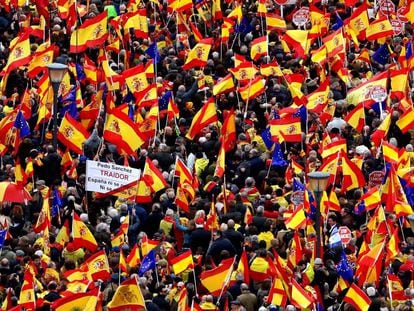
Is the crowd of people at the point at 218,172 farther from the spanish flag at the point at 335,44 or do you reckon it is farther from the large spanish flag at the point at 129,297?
the large spanish flag at the point at 129,297

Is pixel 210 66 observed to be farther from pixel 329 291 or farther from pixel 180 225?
pixel 329 291

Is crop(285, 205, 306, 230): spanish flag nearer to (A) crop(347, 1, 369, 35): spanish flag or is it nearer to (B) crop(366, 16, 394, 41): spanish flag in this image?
(B) crop(366, 16, 394, 41): spanish flag

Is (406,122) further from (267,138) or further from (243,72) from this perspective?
(243,72)

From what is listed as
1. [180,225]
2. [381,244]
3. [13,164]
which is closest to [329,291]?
[381,244]

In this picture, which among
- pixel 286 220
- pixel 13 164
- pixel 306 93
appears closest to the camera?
pixel 286 220

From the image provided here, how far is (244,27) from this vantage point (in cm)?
4947

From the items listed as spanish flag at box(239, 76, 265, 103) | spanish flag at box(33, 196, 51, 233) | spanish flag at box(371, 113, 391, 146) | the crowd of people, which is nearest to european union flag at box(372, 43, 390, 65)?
the crowd of people

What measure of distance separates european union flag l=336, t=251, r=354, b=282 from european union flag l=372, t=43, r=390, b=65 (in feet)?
36.5

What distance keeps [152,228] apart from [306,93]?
7.01 meters

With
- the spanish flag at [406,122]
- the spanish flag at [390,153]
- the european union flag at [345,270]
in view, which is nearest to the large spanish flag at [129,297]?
the european union flag at [345,270]

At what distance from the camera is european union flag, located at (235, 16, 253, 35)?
1944 inches

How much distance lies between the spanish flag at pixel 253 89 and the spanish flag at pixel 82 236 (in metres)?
7.16

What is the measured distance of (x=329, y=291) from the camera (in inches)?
1451

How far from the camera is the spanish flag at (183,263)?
37.5m
